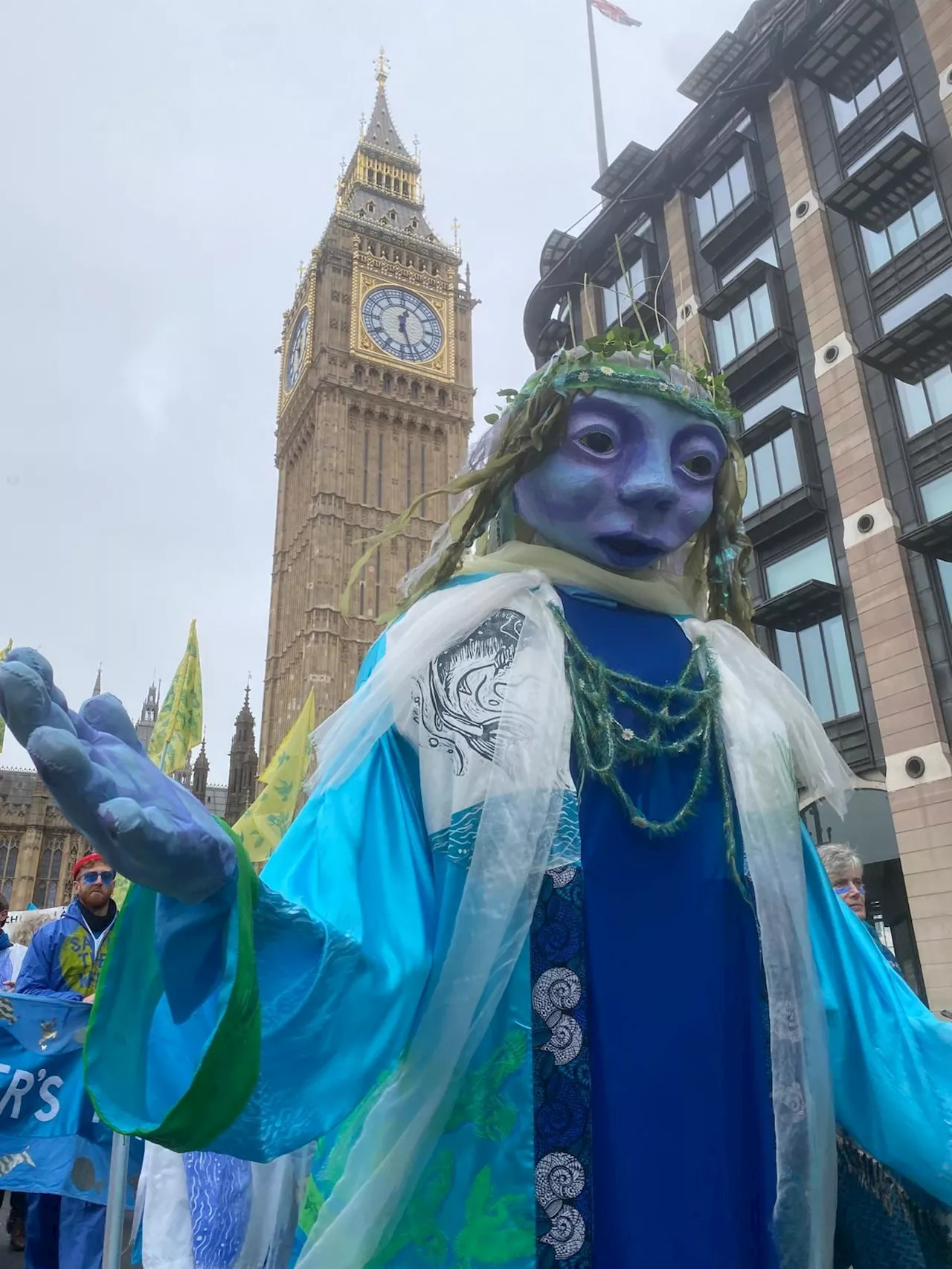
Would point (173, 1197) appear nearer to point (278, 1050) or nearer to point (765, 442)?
point (278, 1050)

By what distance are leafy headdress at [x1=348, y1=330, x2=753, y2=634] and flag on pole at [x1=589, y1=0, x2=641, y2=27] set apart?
23.6 m

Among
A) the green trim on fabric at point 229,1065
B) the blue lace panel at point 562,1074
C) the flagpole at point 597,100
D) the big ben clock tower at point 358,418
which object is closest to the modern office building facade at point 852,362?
the flagpole at point 597,100

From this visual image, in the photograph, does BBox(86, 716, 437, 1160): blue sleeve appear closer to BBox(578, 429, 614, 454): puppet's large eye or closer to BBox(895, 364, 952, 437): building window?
BBox(578, 429, 614, 454): puppet's large eye

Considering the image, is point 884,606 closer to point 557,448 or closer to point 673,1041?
point 557,448

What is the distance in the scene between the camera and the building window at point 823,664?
1196 centimetres

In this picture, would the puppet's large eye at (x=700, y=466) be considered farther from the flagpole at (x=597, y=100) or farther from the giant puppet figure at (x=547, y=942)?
the flagpole at (x=597, y=100)

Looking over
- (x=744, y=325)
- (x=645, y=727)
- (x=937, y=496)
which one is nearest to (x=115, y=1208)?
(x=645, y=727)

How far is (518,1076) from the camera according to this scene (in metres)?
1.35

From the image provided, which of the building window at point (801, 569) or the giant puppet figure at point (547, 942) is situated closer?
the giant puppet figure at point (547, 942)

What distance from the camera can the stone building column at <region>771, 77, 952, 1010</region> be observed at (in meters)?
10.1

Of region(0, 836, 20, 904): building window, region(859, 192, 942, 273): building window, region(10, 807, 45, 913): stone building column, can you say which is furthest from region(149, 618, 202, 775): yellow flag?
region(0, 836, 20, 904): building window

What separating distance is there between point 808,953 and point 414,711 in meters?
0.81

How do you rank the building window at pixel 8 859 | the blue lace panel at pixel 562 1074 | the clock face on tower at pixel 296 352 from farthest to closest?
the clock face on tower at pixel 296 352 < the building window at pixel 8 859 < the blue lace panel at pixel 562 1074

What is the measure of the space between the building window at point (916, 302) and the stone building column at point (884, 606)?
1.77ft
